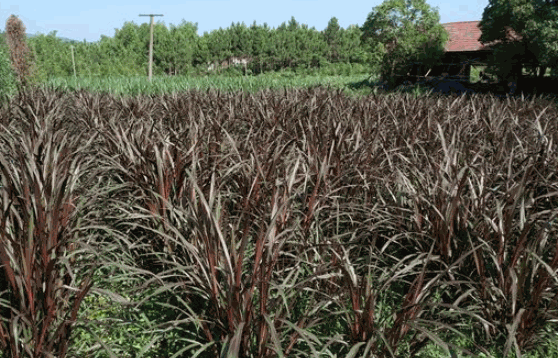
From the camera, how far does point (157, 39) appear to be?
51094 mm

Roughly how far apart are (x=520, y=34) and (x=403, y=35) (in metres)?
7.13

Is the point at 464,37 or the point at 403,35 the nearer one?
the point at 403,35

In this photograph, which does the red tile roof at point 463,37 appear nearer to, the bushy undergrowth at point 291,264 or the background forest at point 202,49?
the background forest at point 202,49

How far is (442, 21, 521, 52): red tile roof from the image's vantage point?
26450 mm

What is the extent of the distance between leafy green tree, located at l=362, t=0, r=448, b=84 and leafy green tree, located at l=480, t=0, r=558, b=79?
3949 mm

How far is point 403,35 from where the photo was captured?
25375mm

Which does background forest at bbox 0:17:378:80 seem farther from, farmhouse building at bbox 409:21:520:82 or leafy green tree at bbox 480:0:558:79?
leafy green tree at bbox 480:0:558:79

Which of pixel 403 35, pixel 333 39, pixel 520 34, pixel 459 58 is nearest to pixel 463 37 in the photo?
pixel 459 58

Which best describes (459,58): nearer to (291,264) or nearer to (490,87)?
(490,87)

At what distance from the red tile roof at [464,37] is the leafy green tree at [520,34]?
3.20 metres

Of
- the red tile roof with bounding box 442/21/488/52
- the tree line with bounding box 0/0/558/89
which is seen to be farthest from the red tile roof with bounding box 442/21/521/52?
the tree line with bounding box 0/0/558/89

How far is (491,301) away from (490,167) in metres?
1.22

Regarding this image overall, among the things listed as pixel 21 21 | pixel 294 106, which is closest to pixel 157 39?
pixel 21 21

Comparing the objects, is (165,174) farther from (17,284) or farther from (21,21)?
(21,21)
